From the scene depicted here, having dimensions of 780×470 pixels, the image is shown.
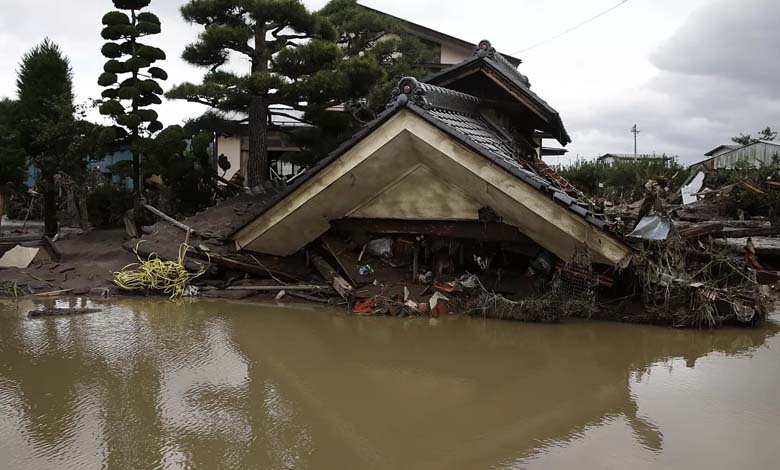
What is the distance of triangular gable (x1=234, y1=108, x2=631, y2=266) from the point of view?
6176 millimetres

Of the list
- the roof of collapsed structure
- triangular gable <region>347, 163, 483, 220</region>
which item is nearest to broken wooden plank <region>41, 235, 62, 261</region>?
the roof of collapsed structure

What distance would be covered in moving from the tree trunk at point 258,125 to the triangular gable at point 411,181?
525 centimetres

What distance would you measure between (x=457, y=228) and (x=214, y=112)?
8351 millimetres

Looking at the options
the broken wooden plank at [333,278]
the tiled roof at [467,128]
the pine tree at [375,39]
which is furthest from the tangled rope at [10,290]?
the pine tree at [375,39]

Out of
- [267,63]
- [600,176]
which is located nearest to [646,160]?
[600,176]

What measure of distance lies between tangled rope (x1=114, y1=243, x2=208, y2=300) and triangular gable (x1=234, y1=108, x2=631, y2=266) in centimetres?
105

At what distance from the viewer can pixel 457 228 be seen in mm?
7359

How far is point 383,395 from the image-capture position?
4145 mm

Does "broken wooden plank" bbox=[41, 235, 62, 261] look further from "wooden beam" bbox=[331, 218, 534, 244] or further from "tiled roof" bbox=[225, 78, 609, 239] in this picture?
"wooden beam" bbox=[331, 218, 534, 244]

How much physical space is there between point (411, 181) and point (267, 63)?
701 cm

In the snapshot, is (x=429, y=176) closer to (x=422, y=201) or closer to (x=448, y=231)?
(x=422, y=201)

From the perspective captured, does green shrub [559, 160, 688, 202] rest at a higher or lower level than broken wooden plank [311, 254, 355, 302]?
higher

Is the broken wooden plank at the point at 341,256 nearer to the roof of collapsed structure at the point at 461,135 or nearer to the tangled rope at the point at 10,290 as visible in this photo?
the roof of collapsed structure at the point at 461,135

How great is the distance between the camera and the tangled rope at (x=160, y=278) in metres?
8.07
